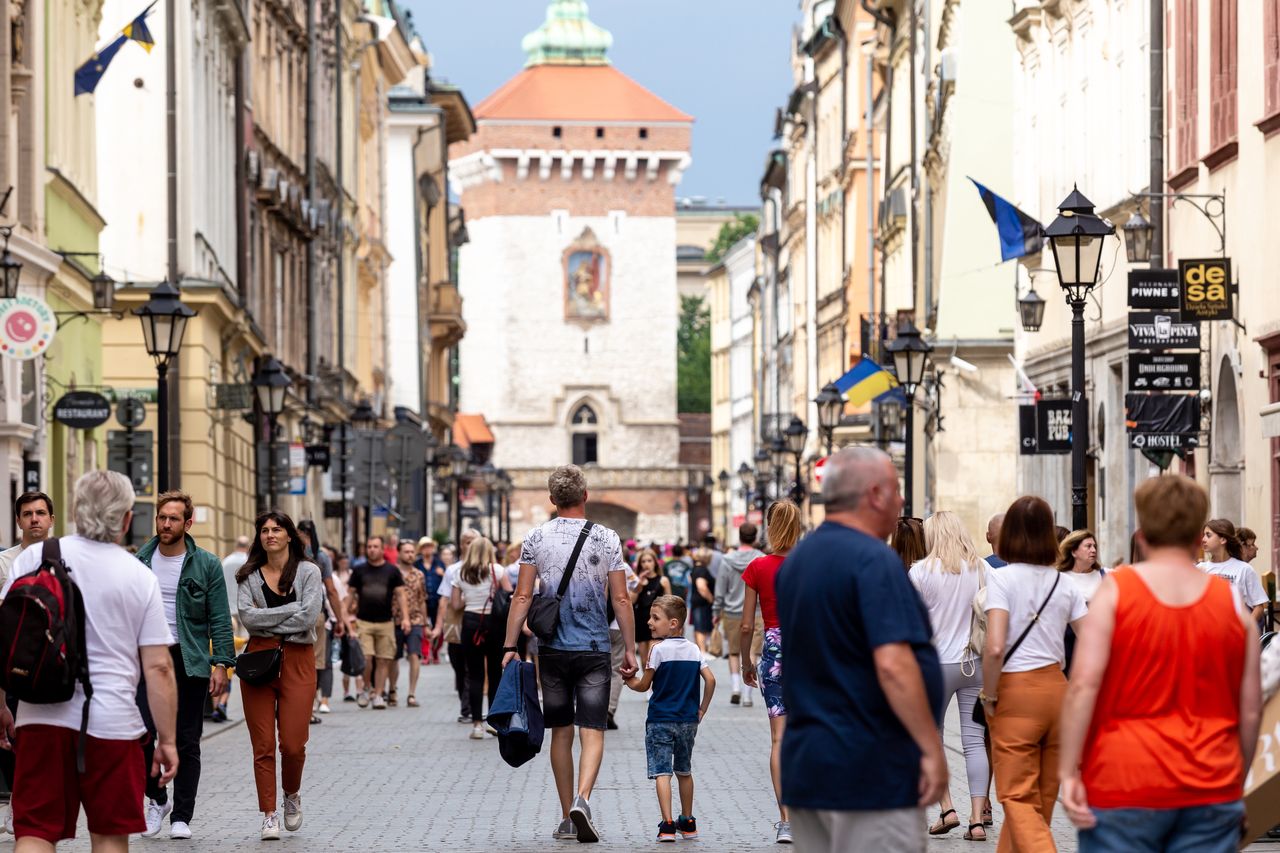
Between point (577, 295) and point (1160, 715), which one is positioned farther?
point (577, 295)

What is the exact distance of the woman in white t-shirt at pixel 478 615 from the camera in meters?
21.9

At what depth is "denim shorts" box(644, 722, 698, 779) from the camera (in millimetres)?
13094

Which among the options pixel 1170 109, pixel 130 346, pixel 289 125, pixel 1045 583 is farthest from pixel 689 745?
pixel 289 125

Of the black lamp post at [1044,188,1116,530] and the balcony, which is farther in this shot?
the balcony

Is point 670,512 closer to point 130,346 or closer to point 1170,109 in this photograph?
point 130,346

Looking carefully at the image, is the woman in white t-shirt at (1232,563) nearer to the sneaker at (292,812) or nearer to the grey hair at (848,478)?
the sneaker at (292,812)

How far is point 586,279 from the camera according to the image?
11425 centimetres

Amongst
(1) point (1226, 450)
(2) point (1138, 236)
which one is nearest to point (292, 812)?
(1) point (1226, 450)

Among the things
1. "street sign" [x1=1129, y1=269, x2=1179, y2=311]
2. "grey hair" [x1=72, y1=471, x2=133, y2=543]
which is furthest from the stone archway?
"grey hair" [x1=72, y1=471, x2=133, y2=543]

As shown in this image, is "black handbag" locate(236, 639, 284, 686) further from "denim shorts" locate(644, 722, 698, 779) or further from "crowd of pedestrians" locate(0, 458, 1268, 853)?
"denim shorts" locate(644, 722, 698, 779)

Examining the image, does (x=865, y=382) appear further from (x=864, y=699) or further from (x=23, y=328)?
(x=864, y=699)

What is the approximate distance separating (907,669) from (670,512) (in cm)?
11065

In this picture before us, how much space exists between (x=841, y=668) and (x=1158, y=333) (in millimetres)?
16844

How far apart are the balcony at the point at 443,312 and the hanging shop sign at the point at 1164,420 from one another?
193 ft
